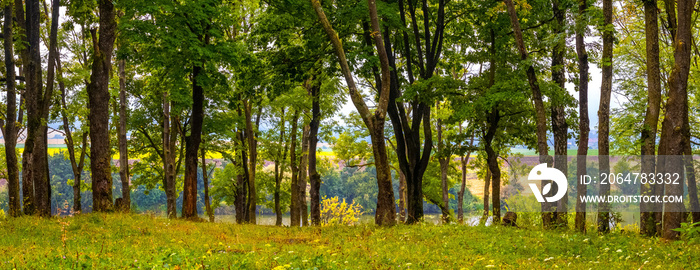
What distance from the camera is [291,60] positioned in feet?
61.4

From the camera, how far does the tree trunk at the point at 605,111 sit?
14484 mm

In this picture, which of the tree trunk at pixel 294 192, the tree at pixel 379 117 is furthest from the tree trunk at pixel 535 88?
the tree trunk at pixel 294 192

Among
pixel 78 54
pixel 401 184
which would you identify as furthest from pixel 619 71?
pixel 78 54

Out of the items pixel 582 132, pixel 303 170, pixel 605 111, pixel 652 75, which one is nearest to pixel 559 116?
pixel 582 132

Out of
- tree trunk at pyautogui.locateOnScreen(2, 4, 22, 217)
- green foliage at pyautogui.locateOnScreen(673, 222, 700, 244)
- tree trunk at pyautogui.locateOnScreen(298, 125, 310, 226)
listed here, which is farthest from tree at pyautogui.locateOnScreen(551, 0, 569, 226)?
tree trunk at pyautogui.locateOnScreen(2, 4, 22, 217)

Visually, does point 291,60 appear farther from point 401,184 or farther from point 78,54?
point 78,54

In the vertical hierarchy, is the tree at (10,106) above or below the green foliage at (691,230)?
above

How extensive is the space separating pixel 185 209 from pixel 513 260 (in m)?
13.0

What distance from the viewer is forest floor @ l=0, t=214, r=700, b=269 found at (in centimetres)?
755

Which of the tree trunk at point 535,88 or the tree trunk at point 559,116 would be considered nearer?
the tree trunk at point 535,88

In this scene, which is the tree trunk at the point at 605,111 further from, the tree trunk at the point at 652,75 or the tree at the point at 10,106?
the tree at the point at 10,106

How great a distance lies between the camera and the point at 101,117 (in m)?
15.7

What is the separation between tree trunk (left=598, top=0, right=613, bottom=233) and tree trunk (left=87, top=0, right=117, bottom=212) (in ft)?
51.5

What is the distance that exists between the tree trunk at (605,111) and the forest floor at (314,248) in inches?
90.5
